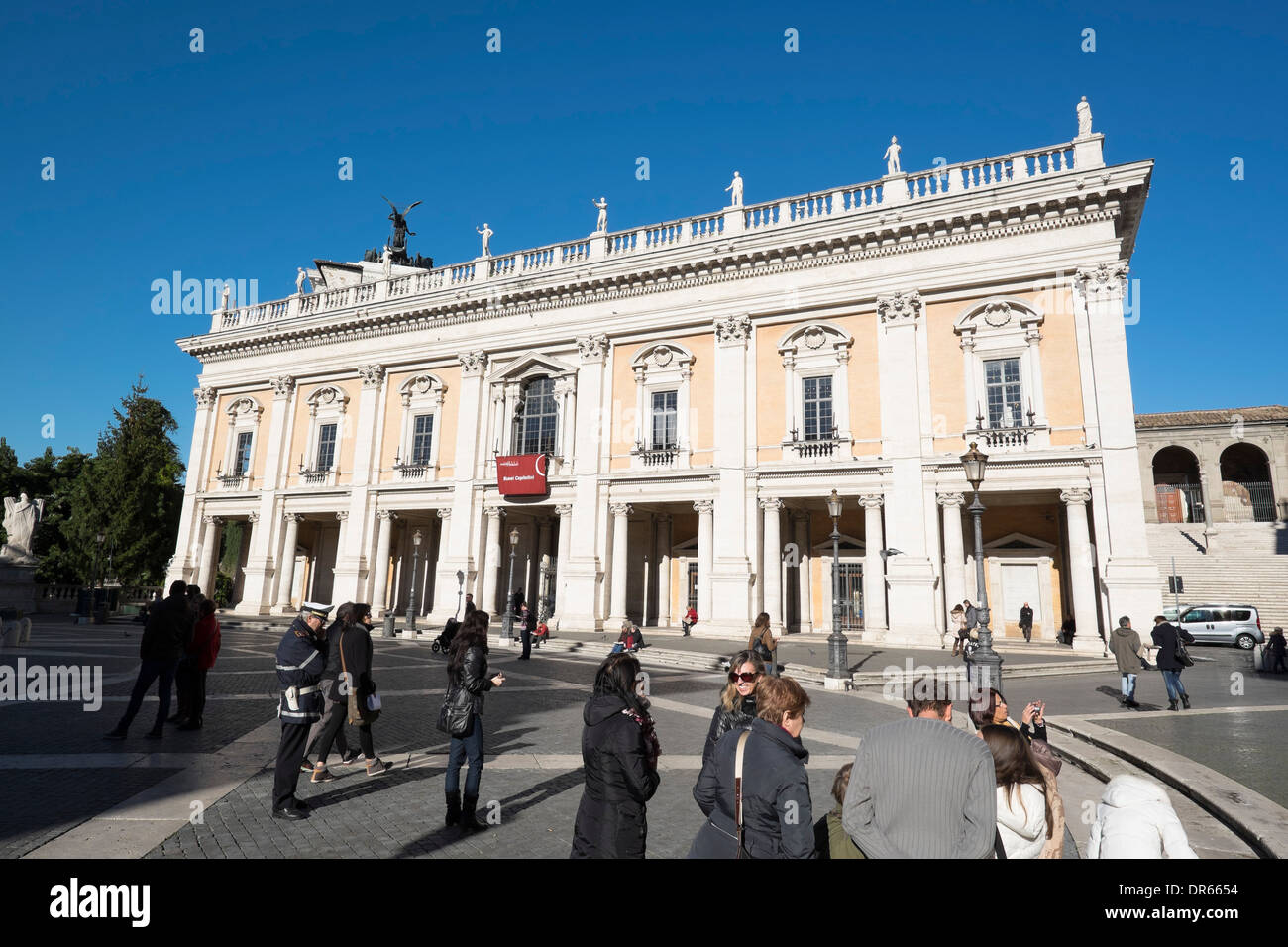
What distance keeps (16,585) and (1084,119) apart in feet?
123

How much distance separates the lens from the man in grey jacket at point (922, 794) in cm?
255

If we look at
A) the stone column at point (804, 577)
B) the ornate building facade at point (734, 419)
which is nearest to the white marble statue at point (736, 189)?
the ornate building facade at point (734, 419)

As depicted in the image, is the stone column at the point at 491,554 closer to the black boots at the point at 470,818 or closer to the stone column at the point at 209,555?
the stone column at the point at 209,555

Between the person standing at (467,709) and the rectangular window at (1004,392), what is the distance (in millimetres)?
19471

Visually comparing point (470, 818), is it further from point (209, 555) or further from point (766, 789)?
point (209, 555)

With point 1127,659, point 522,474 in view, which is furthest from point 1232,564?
point 522,474

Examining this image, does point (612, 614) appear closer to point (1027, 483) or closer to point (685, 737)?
point (1027, 483)

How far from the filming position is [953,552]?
65.5ft

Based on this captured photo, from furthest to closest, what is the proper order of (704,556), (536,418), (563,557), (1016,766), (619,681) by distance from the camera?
(536,418) → (563,557) → (704,556) → (619,681) → (1016,766)

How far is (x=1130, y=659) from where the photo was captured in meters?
10.8

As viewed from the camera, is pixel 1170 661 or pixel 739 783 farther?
pixel 1170 661

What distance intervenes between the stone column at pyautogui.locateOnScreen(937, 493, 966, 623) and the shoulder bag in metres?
17.9

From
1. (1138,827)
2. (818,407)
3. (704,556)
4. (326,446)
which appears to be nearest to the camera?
(1138,827)
